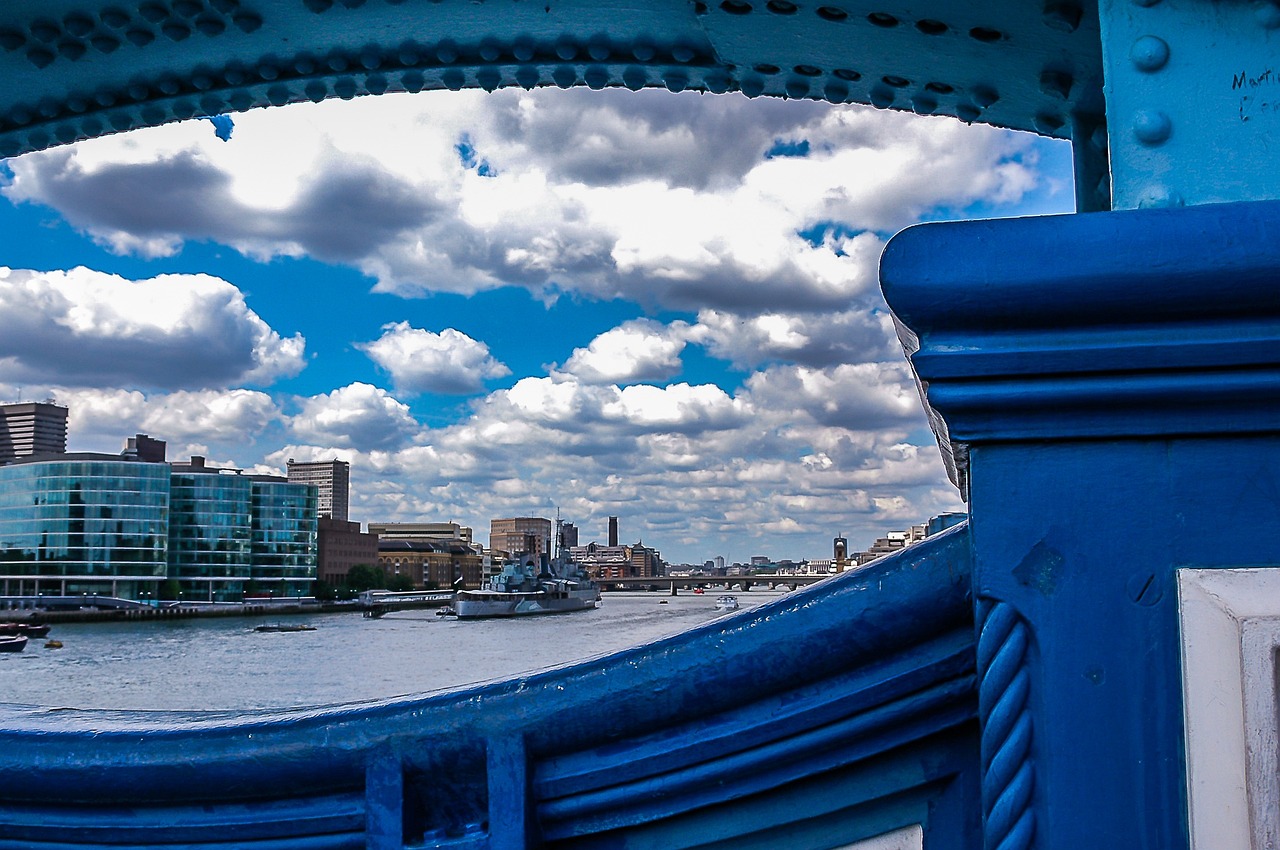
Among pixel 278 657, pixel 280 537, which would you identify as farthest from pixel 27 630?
pixel 280 537

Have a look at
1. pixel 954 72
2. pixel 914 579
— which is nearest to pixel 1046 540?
pixel 914 579

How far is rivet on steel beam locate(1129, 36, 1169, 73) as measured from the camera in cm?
154

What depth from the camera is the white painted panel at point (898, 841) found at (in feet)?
3.91

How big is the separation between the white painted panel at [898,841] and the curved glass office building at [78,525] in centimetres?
8010

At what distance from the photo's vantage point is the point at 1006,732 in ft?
3.45

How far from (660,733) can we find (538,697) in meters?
0.16

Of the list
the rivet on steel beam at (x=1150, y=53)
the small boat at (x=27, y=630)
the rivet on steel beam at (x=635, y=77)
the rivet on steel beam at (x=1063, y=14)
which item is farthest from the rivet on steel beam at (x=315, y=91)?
the small boat at (x=27, y=630)

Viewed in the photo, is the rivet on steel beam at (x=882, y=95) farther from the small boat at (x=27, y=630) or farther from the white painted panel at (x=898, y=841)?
the small boat at (x=27, y=630)

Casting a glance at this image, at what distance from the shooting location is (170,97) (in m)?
3.73

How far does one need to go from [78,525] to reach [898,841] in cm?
8248

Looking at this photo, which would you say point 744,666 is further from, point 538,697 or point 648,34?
point 648,34

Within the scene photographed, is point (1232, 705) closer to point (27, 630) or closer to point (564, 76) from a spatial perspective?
point (564, 76)

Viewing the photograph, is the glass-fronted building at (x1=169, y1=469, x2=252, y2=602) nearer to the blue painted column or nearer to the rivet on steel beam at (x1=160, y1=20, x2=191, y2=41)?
the rivet on steel beam at (x1=160, y1=20, x2=191, y2=41)

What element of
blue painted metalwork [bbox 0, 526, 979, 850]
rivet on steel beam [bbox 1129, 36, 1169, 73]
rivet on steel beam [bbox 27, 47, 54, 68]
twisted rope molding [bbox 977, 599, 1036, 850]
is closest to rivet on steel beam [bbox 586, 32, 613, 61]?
rivet on steel beam [bbox 27, 47, 54, 68]
